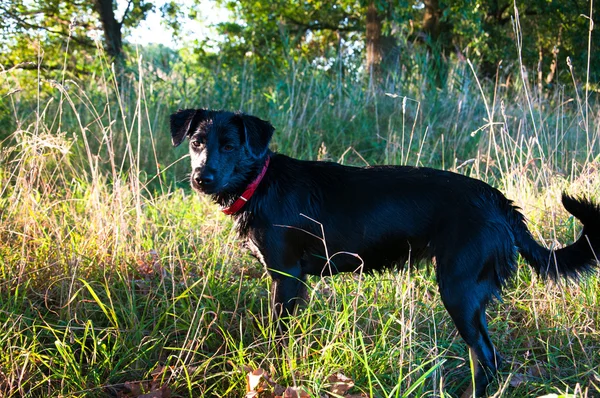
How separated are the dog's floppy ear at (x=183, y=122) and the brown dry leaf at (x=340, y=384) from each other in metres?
1.62

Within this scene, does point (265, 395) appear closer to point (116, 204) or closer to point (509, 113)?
point (116, 204)

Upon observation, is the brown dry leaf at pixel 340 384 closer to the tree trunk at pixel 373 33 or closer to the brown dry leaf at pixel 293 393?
the brown dry leaf at pixel 293 393

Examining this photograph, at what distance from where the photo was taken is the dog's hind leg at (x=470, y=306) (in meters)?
2.37

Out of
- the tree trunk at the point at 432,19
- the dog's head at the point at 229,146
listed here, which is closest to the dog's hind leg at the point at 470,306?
the dog's head at the point at 229,146

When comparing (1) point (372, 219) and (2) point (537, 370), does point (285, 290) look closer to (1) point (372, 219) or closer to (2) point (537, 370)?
(1) point (372, 219)

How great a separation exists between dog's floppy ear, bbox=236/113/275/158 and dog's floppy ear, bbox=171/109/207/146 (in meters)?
0.31

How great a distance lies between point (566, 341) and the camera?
9.00 feet

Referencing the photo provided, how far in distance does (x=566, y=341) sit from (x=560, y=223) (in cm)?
134

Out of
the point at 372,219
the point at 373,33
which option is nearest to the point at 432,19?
the point at 373,33

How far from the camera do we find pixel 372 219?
8.55 feet

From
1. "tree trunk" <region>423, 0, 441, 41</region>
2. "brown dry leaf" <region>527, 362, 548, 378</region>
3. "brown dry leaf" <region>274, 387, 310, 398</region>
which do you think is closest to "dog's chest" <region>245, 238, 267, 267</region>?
"brown dry leaf" <region>274, 387, 310, 398</region>

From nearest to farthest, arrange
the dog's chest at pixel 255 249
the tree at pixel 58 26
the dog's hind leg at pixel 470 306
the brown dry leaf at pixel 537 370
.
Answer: the dog's hind leg at pixel 470 306, the brown dry leaf at pixel 537 370, the dog's chest at pixel 255 249, the tree at pixel 58 26

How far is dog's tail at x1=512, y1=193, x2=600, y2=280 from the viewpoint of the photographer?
7.93 feet

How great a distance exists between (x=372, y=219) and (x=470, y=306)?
0.64 m
